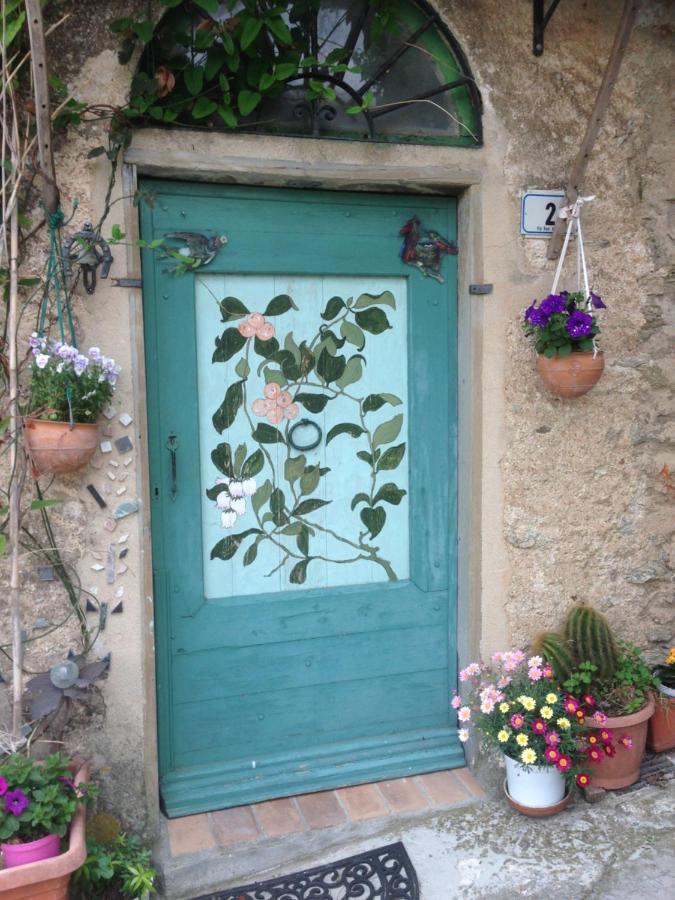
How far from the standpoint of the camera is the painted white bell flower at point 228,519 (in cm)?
283

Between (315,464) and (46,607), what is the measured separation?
1048 mm

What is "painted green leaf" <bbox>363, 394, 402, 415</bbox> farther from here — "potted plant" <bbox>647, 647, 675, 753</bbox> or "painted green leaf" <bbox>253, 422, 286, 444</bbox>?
"potted plant" <bbox>647, 647, 675, 753</bbox>

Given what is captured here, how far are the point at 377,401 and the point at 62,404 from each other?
3.85 ft

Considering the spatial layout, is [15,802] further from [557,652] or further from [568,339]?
[568,339]

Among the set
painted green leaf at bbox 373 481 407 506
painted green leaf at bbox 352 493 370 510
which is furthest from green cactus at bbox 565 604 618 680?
painted green leaf at bbox 352 493 370 510

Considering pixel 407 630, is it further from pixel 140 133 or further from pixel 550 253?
pixel 140 133

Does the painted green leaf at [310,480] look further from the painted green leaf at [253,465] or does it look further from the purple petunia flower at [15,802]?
the purple petunia flower at [15,802]

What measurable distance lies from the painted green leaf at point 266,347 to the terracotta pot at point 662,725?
6.61ft

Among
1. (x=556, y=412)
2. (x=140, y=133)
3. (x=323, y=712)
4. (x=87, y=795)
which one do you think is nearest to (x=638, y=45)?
(x=556, y=412)

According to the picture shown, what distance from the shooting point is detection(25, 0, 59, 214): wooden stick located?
2067mm

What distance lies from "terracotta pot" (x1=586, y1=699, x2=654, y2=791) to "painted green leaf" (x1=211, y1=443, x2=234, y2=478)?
166cm

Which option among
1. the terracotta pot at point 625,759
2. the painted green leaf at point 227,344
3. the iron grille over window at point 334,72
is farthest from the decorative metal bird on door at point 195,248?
the terracotta pot at point 625,759

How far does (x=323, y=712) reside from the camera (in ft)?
9.86

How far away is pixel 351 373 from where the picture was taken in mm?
2930
